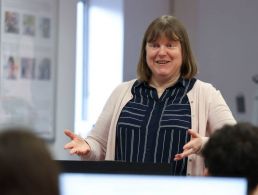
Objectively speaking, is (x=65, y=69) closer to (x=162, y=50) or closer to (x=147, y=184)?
(x=162, y=50)

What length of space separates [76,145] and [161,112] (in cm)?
34

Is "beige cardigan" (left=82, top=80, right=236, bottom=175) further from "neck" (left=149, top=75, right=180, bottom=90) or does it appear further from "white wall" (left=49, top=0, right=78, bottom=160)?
"white wall" (left=49, top=0, right=78, bottom=160)

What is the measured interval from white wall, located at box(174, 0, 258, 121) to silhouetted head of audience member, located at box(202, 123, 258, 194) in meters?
4.34

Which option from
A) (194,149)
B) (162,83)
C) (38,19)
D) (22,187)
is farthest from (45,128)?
(22,187)

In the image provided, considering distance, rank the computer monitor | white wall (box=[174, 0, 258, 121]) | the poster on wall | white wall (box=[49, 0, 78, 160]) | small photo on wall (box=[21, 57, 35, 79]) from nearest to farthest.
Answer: the computer monitor → the poster on wall → small photo on wall (box=[21, 57, 35, 79]) → white wall (box=[49, 0, 78, 160]) → white wall (box=[174, 0, 258, 121])

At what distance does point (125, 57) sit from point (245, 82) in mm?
1265

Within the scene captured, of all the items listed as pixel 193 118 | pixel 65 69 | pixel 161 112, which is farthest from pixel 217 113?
pixel 65 69

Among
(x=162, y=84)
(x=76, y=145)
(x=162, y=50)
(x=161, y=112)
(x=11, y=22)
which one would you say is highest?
(x=11, y=22)

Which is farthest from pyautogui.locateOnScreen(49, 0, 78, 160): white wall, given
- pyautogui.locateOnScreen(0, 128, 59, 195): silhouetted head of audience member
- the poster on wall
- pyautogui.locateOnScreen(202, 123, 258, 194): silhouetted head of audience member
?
pyautogui.locateOnScreen(0, 128, 59, 195): silhouetted head of audience member

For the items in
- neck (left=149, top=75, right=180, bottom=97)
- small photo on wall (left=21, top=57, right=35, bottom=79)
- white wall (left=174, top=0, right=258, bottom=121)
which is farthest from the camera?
white wall (left=174, top=0, right=258, bottom=121)

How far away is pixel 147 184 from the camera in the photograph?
1.02m

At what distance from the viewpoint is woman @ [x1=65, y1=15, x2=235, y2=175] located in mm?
1932

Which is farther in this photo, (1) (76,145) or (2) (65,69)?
(2) (65,69)

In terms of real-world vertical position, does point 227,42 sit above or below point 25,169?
above
